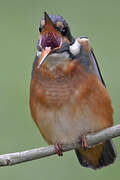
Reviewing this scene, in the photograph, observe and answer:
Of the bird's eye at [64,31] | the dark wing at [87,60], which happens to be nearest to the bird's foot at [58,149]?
the dark wing at [87,60]

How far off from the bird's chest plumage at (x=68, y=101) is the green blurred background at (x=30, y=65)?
818 mm

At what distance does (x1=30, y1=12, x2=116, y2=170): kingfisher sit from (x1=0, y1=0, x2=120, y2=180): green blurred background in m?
0.81

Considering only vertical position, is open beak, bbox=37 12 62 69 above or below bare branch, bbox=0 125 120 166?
above

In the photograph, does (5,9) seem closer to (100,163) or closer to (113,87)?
(113,87)

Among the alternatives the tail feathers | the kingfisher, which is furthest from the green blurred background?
the kingfisher

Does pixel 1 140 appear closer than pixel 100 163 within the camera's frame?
No

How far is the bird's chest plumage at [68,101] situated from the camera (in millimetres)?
6102

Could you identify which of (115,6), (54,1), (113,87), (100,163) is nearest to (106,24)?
(115,6)

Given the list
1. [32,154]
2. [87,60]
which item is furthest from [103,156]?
[32,154]

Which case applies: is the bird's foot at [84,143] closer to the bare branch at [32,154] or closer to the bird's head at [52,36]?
the bare branch at [32,154]

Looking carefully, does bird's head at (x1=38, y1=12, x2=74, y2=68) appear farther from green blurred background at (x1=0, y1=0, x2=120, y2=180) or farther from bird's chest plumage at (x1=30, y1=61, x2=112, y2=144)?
green blurred background at (x1=0, y1=0, x2=120, y2=180)

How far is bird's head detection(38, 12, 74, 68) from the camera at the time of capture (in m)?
5.82

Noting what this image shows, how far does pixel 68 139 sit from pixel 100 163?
1.80 ft

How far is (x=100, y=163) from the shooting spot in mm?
6711
